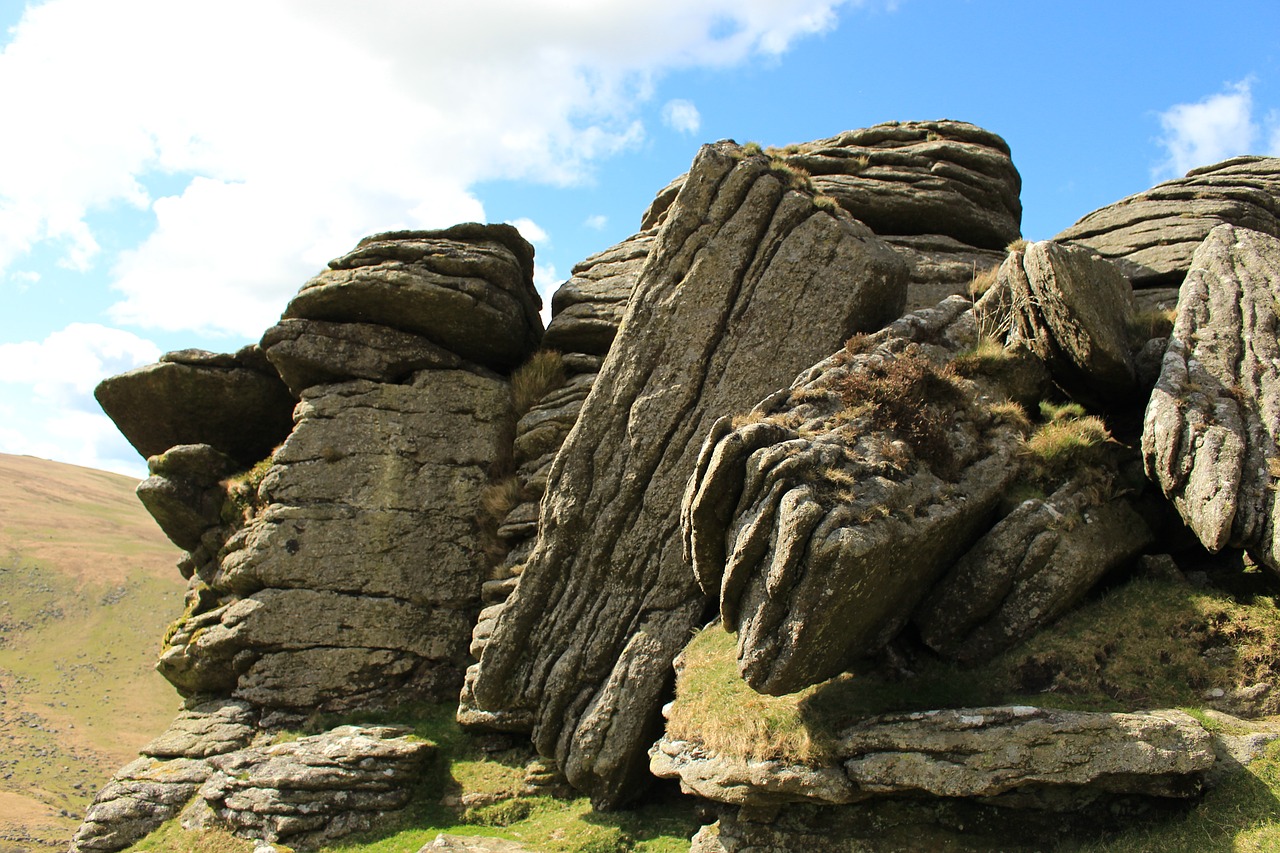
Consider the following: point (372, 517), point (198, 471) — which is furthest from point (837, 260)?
point (198, 471)

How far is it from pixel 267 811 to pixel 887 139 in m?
26.7

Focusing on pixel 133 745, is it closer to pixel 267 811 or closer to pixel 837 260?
pixel 267 811

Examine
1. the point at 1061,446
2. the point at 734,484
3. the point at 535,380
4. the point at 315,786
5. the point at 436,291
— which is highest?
the point at 436,291

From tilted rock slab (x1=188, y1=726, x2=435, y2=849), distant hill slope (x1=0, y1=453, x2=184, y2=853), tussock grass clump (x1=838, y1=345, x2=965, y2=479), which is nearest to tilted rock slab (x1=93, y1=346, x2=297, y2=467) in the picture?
tilted rock slab (x1=188, y1=726, x2=435, y2=849)

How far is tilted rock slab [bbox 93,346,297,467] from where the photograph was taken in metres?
29.5

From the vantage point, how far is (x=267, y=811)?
2017 cm

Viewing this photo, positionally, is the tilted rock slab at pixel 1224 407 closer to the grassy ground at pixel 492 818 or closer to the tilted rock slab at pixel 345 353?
the grassy ground at pixel 492 818

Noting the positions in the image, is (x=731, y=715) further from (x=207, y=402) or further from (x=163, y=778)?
(x=207, y=402)

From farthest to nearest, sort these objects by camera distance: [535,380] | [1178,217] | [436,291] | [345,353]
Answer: [535,380] < [1178,217] < [345,353] < [436,291]

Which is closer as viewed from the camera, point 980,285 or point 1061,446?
point 1061,446

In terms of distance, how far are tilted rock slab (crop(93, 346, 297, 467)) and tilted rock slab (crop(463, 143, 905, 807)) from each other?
13502mm

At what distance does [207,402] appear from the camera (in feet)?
97.7

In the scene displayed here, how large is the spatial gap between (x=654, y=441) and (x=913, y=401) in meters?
5.73

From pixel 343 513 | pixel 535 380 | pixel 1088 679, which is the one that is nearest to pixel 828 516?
pixel 1088 679
